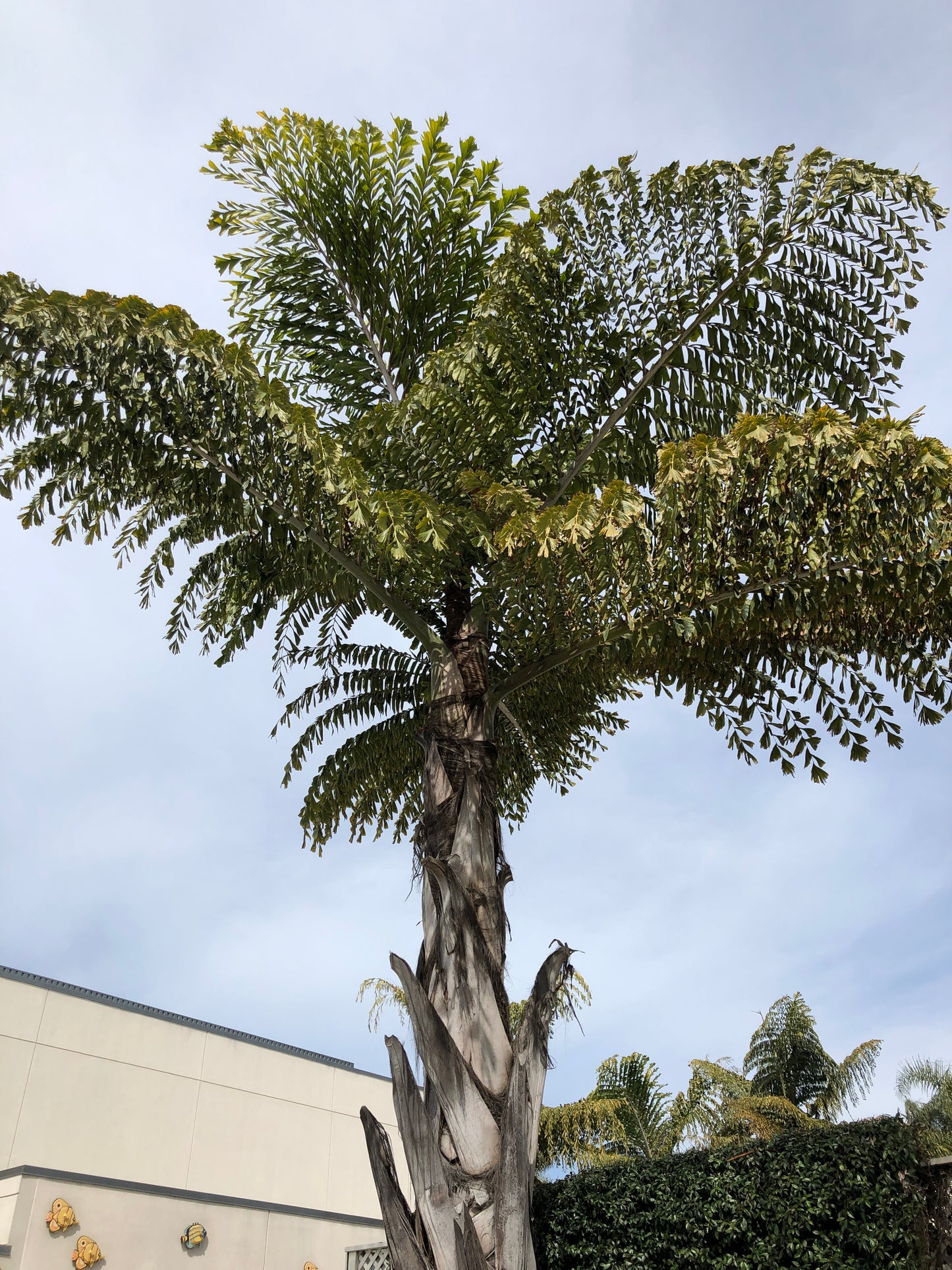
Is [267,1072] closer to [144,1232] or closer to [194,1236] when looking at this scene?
[194,1236]

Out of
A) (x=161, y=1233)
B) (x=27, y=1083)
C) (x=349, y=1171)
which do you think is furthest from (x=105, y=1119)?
(x=349, y=1171)

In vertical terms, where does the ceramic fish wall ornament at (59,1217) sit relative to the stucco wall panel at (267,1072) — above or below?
below

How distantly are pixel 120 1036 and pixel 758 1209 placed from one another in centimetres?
1243

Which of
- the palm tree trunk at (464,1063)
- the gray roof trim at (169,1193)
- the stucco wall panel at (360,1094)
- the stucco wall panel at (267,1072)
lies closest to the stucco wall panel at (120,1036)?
the stucco wall panel at (267,1072)

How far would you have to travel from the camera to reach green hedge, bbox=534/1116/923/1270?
288 inches

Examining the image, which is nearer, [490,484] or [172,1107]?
[490,484]

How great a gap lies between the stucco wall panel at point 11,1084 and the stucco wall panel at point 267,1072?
3.36m

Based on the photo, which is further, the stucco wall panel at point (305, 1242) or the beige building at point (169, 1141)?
the stucco wall panel at point (305, 1242)

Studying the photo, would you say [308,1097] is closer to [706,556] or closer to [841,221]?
[706,556]

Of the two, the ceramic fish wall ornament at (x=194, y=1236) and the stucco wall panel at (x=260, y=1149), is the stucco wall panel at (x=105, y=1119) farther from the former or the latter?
the ceramic fish wall ornament at (x=194, y=1236)

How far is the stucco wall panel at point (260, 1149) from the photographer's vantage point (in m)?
16.9

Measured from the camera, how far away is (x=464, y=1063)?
5.75 meters

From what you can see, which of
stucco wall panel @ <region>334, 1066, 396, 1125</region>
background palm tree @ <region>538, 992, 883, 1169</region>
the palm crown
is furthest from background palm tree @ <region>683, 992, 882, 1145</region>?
the palm crown

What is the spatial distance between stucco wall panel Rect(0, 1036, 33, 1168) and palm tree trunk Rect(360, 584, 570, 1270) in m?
11.4
